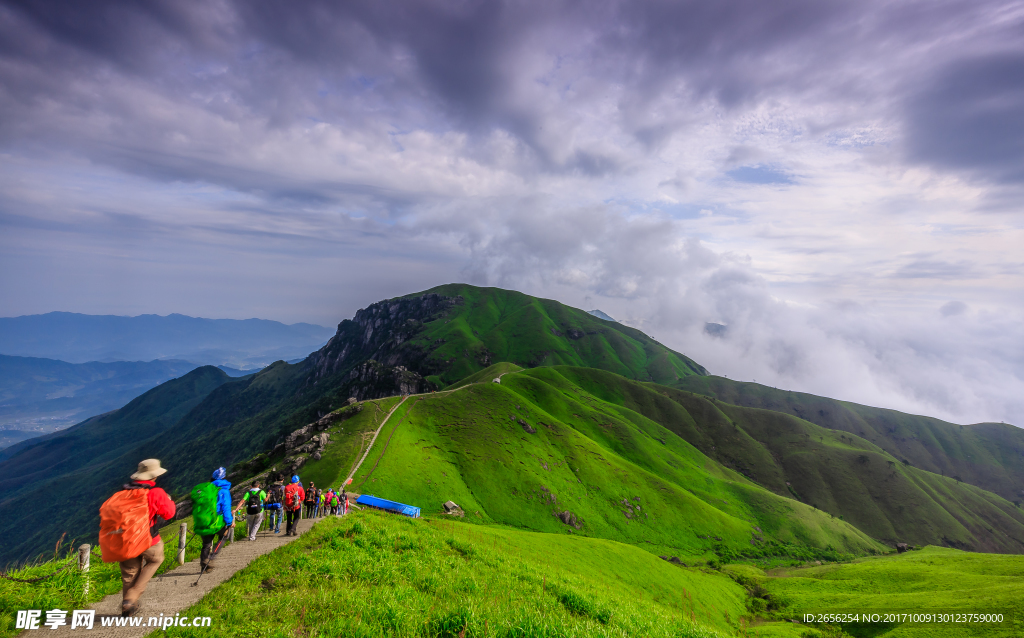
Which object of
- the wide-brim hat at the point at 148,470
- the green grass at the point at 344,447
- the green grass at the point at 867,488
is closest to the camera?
the wide-brim hat at the point at 148,470

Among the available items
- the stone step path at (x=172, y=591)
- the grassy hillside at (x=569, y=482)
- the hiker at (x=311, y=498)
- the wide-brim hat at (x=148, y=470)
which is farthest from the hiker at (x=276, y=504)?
the grassy hillside at (x=569, y=482)

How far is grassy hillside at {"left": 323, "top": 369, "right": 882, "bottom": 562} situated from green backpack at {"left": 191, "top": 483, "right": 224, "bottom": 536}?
5384 cm

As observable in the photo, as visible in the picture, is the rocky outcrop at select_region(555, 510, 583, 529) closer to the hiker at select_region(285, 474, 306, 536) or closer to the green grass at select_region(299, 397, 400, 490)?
the green grass at select_region(299, 397, 400, 490)

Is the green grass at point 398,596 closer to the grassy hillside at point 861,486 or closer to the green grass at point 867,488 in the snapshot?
the grassy hillside at point 861,486

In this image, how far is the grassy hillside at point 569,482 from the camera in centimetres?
7956

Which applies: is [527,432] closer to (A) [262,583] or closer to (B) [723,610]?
(B) [723,610]

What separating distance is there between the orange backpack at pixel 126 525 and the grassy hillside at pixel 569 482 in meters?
58.4

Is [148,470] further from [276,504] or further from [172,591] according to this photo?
[276,504]

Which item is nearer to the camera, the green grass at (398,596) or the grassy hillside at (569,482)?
the green grass at (398,596)

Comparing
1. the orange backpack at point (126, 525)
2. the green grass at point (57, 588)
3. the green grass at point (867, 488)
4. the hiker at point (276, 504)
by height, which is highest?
the orange backpack at point (126, 525)

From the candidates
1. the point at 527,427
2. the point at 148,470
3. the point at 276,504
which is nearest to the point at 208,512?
the point at 148,470

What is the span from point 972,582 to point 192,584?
9564 centimetres

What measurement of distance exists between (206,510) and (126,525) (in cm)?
475

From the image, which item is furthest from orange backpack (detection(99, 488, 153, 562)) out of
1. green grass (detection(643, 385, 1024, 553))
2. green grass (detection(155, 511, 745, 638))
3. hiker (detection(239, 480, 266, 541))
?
green grass (detection(643, 385, 1024, 553))
